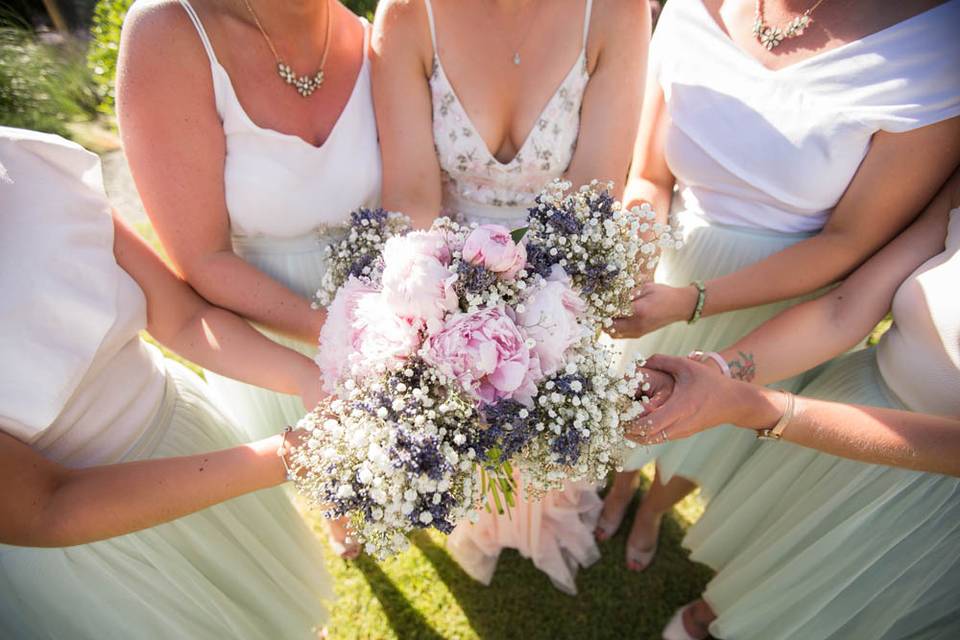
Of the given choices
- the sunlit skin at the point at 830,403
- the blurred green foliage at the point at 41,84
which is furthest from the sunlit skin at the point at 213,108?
the blurred green foliage at the point at 41,84

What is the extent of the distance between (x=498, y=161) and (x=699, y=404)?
1423 millimetres

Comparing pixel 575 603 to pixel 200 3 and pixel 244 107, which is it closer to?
pixel 244 107

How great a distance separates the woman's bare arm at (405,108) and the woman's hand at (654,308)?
99 centimetres

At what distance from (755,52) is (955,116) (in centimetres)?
76

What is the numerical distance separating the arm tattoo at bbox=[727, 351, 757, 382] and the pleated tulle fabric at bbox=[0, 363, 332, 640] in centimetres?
222

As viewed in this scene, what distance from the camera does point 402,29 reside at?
A: 2.17 metres

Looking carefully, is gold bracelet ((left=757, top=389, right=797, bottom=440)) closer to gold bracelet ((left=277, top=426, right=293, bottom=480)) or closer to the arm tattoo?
the arm tattoo

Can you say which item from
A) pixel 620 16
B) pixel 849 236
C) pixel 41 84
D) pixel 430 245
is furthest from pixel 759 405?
pixel 41 84

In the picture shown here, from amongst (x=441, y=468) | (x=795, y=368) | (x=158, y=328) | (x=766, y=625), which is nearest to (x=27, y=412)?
(x=158, y=328)

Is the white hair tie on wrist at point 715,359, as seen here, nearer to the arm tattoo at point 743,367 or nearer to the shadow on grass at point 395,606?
A: the arm tattoo at point 743,367

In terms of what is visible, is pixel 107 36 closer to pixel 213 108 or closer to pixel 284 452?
pixel 213 108

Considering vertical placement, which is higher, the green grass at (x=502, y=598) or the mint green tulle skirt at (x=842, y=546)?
the mint green tulle skirt at (x=842, y=546)

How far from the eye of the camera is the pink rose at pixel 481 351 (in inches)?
49.9

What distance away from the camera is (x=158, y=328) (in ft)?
6.60
